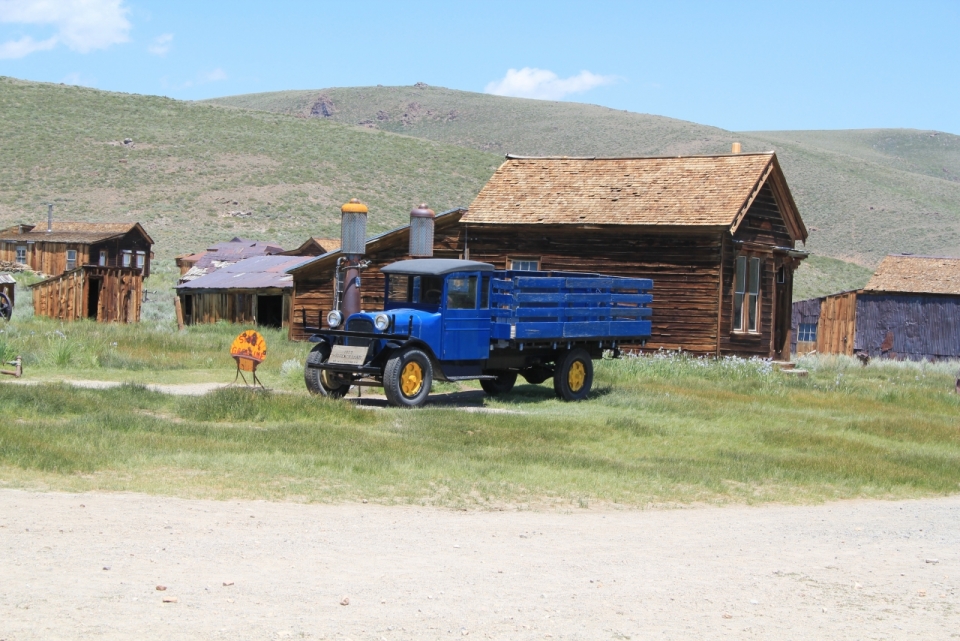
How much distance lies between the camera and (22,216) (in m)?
68.8

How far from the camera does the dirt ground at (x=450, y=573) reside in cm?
633

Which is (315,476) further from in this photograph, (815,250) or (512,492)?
(815,250)

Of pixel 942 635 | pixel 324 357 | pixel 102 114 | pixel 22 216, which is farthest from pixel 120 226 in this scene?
pixel 942 635

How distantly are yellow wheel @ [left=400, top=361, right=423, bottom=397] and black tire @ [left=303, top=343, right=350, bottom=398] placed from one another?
111 centimetres

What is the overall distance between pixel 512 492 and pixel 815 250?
3159 inches

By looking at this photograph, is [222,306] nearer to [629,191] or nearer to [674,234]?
[629,191]

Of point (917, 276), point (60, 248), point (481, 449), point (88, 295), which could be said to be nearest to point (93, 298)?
point (88, 295)

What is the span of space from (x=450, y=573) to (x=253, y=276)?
30.9 meters

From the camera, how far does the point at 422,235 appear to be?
22.2 m

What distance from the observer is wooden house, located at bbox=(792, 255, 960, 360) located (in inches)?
1478

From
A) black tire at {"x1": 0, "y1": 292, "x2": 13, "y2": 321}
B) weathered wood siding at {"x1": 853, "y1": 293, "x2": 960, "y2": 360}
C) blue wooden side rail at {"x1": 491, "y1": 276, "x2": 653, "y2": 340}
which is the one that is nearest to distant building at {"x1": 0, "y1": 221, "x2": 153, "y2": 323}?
black tire at {"x1": 0, "y1": 292, "x2": 13, "y2": 321}

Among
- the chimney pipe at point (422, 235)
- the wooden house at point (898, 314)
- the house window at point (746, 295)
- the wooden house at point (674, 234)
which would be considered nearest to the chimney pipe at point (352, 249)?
the chimney pipe at point (422, 235)

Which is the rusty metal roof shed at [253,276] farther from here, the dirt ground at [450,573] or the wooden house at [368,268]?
the dirt ground at [450,573]

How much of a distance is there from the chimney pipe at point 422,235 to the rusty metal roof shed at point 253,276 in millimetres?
12793
